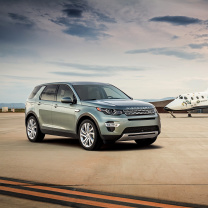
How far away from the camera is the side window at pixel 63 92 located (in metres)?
13.0

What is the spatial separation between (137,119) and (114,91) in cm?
226

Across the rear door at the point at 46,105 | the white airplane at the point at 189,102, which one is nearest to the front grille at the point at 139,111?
the rear door at the point at 46,105

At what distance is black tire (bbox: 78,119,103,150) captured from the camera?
11434 mm

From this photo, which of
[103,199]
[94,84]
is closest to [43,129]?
[94,84]

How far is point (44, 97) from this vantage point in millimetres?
13898

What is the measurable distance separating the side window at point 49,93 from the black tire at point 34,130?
851 millimetres

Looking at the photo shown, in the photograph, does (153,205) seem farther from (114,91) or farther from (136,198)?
(114,91)

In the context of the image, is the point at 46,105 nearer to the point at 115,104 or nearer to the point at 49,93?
the point at 49,93

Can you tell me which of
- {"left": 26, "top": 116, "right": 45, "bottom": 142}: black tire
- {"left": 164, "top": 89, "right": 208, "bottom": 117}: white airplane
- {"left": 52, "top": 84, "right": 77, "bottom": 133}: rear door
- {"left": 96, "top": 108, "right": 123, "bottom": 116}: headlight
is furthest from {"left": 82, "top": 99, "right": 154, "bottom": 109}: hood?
{"left": 164, "top": 89, "right": 208, "bottom": 117}: white airplane

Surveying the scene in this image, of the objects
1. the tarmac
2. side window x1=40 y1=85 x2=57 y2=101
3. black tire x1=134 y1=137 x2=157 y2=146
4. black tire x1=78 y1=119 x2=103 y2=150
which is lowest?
the tarmac

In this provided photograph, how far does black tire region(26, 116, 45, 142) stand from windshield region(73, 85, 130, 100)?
7.13ft

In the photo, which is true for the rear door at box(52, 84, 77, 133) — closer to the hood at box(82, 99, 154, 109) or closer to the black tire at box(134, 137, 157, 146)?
the hood at box(82, 99, 154, 109)

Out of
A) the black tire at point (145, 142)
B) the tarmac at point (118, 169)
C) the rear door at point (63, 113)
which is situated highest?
the rear door at point (63, 113)

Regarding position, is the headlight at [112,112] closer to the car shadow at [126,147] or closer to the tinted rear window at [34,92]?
the car shadow at [126,147]
